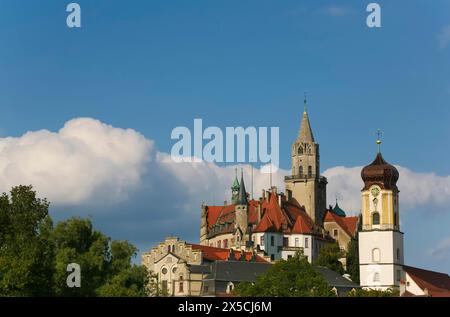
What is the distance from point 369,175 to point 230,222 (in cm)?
3351

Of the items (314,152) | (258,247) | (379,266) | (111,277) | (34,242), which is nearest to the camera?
(34,242)

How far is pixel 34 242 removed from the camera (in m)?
69.7

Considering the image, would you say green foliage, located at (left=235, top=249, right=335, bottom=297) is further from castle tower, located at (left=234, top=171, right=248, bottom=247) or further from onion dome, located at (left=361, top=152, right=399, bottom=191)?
castle tower, located at (left=234, top=171, right=248, bottom=247)

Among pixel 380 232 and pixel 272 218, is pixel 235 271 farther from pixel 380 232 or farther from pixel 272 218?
pixel 272 218

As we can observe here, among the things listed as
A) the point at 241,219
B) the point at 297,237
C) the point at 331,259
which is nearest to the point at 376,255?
the point at 331,259

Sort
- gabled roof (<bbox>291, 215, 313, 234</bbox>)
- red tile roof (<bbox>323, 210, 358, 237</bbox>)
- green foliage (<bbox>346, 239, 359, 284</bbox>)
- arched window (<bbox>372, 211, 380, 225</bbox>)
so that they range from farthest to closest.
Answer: red tile roof (<bbox>323, 210, 358, 237</bbox>) → gabled roof (<bbox>291, 215, 313, 234</bbox>) → green foliage (<bbox>346, 239, 359, 284</bbox>) → arched window (<bbox>372, 211, 380, 225</bbox>)

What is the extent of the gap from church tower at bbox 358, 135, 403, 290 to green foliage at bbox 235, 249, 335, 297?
23488 mm

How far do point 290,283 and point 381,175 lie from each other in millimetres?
32838

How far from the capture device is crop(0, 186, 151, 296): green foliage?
65812 millimetres

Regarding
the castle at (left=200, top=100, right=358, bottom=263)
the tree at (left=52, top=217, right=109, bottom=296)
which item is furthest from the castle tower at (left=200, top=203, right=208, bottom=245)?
the tree at (left=52, top=217, right=109, bottom=296)

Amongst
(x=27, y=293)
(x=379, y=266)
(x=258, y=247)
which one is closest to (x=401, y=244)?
(x=379, y=266)

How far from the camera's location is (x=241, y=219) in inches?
6038

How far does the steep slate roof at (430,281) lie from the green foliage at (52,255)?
48.6 m
